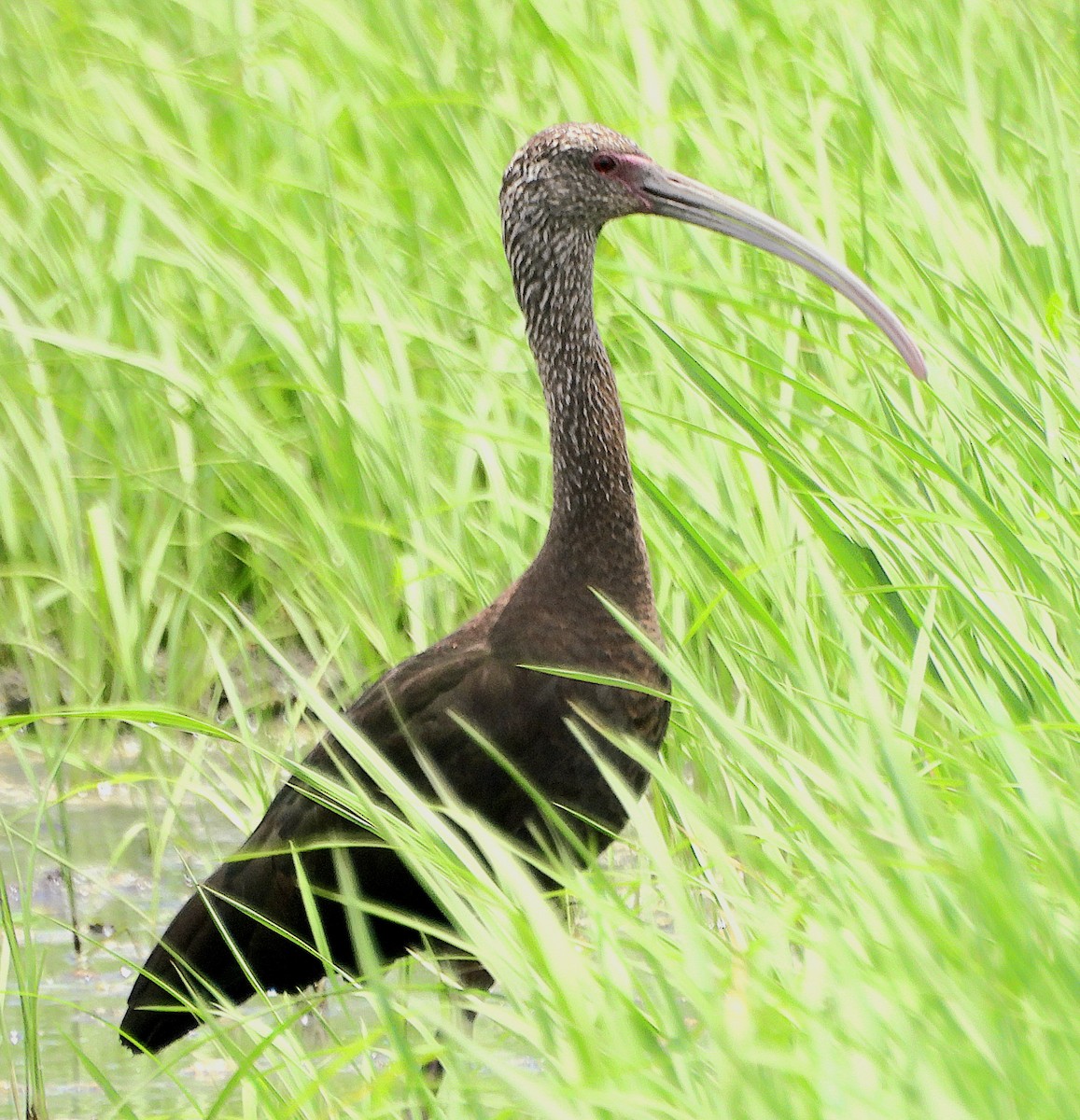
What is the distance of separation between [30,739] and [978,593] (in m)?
2.21

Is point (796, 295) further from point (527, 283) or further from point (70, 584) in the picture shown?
point (70, 584)

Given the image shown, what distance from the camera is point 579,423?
9.47ft

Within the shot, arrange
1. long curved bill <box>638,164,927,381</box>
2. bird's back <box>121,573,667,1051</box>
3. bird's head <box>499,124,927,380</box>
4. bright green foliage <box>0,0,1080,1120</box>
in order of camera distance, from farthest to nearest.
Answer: bird's head <box>499,124,927,380</box> → long curved bill <box>638,164,927,381</box> → bird's back <box>121,573,667,1051</box> → bright green foliage <box>0,0,1080,1120</box>

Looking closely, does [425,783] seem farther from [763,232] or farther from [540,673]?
[763,232]

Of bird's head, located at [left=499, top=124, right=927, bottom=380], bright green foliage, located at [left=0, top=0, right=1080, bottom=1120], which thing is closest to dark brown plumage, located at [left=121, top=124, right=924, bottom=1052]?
bird's head, located at [left=499, top=124, right=927, bottom=380]

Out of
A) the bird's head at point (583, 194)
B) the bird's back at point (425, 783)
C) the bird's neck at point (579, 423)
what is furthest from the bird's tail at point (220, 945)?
the bird's head at point (583, 194)

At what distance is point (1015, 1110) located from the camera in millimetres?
1467

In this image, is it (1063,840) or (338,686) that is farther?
(338,686)

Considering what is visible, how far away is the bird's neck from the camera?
2758 millimetres

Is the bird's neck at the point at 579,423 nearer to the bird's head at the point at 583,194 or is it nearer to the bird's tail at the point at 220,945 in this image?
the bird's head at the point at 583,194

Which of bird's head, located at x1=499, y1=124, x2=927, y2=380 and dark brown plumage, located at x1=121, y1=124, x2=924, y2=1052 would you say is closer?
dark brown plumage, located at x1=121, y1=124, x2=924, y2=1052

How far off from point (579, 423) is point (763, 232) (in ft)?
1.31

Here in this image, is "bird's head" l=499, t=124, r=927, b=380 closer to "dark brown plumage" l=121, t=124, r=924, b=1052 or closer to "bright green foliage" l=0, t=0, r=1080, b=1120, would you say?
"dark brown plumage" l=121, t=124, r=924, b=1052

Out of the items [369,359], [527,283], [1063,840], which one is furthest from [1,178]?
[1063,840]
